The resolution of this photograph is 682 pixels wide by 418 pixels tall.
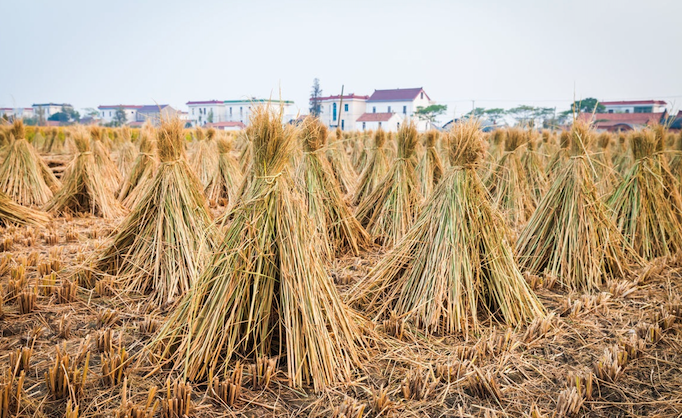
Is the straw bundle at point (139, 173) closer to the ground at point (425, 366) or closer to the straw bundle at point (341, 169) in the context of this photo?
the straw bundle at point (341, 169)

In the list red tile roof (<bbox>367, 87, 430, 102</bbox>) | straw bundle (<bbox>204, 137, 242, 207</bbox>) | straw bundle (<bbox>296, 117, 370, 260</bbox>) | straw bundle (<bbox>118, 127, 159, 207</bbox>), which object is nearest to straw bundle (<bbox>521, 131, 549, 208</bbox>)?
straw bundle (<bbox>296, 117, 370, 260</bbox>)

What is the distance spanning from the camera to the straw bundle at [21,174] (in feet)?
21.1

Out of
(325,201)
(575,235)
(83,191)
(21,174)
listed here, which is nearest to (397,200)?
(325,201)

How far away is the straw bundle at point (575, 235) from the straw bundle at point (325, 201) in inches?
65.6

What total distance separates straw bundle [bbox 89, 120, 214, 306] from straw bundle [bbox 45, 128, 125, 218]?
266cm

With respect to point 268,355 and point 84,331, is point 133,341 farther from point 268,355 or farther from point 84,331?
point 268,355

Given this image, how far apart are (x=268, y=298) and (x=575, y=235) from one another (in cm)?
302

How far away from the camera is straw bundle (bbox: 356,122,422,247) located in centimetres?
511

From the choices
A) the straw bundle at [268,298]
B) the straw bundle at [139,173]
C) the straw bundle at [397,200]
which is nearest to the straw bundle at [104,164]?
the straw bundle at [139,173]

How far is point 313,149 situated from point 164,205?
1865mm

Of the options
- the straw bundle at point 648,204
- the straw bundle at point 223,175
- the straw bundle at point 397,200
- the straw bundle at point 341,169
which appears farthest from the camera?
the straw bundle at point 341,169

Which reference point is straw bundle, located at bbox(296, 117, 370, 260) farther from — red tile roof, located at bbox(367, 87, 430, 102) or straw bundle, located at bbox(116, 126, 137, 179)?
red tile roof, located at bbox(367, 87, 430, 102)

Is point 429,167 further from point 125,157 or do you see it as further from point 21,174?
point 125,157

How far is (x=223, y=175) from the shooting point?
754 centimetres
